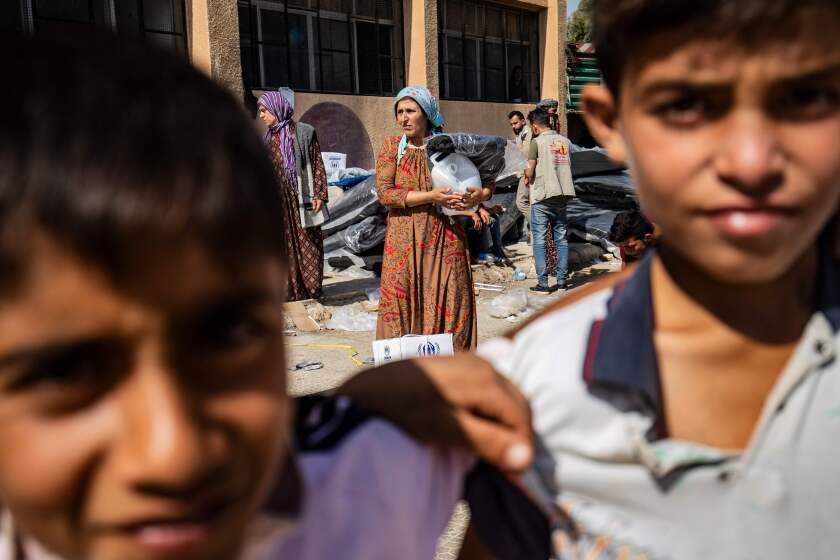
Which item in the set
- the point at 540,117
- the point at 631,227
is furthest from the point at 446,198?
the point at 540,117

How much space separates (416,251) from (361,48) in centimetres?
830

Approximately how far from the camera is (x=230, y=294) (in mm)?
656

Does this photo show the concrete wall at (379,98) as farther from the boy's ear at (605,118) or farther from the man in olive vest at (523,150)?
the boy's ear at (605,118)

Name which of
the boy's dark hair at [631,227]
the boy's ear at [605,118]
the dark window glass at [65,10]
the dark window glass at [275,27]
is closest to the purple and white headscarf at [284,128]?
the boy's dark hair at [631,227]

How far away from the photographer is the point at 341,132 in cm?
1085

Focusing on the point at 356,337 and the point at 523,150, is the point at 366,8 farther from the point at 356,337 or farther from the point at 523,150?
the point at 356,337

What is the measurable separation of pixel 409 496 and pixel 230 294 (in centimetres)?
38

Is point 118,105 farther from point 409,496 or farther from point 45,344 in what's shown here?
point 409,496

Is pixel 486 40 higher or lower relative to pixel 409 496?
higher

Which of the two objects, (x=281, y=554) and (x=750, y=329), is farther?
(x=750, y=329)

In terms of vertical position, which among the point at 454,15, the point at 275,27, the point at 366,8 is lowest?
the point at 275,27

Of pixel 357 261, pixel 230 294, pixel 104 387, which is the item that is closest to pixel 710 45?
pixel 230 294

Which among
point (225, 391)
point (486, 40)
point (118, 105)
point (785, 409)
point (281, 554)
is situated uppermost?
point (486, 40)

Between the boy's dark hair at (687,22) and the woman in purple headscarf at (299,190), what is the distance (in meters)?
5.46
